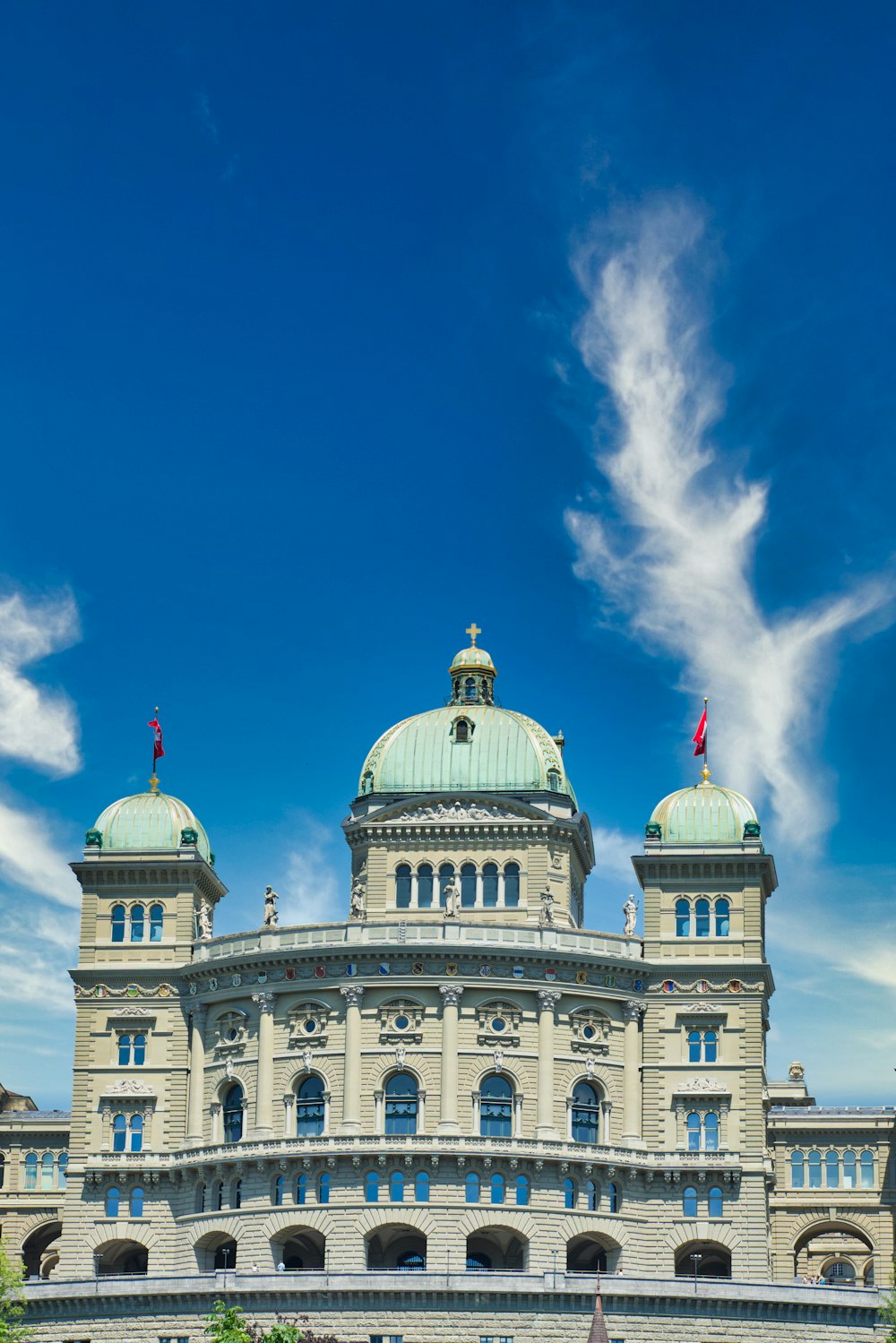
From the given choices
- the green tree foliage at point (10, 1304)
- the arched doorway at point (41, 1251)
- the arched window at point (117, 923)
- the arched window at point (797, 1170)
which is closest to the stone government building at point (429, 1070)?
the arched window at point (117, 923)

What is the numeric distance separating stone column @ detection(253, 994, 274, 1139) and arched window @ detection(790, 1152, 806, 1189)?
119 feet

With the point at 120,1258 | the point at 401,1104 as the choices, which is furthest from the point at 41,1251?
the point at 401,1104

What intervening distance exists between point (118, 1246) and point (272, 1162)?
1166cm

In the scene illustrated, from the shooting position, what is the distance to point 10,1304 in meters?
123

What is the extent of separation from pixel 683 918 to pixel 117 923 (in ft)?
107

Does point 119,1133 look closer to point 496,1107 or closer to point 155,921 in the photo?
point 155,921

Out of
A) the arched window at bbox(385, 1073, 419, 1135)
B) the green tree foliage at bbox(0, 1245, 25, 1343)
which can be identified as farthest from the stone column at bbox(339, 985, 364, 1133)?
the green tree foliage at bbox(0, 1245, 25, 1343)

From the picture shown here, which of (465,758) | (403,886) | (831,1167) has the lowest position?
(831,1167)

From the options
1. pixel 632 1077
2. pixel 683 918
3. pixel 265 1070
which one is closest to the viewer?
pixel 265 1070

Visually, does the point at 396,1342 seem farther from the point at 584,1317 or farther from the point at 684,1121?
the point at 684,1121

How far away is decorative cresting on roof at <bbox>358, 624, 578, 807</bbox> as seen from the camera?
151 meters

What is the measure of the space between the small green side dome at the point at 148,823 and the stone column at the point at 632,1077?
27.2m

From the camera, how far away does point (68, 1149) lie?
145125 mm

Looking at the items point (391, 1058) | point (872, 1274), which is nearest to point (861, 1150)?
point (872, 1274)
